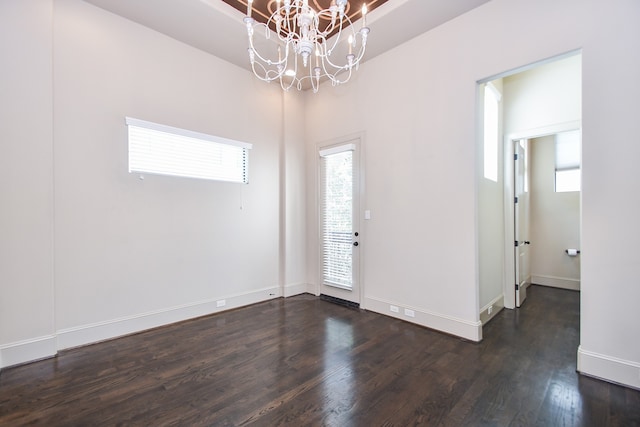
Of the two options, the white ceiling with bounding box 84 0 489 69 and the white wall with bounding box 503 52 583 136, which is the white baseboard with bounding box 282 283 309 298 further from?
the white wall with bounding box 503 52 583 136

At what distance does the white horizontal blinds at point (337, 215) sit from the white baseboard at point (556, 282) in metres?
3.97

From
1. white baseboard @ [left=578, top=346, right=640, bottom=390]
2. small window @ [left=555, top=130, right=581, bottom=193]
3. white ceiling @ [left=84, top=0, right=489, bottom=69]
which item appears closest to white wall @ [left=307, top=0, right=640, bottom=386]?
white baseboard @ [left=578, top=346, right=640, bottom=390]

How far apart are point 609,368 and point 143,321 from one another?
447 centimetres

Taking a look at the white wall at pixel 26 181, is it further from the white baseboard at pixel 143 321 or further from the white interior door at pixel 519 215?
the white interior door at pixel 519 215

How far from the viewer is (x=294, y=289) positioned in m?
4.81

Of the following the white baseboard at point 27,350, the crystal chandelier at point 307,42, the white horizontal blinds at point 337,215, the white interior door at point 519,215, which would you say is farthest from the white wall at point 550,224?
the white baseboard at point 27,350

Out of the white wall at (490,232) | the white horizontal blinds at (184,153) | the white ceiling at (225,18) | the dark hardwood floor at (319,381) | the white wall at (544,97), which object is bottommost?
the dark hardwood floor at (319,381)

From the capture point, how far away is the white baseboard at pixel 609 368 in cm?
219

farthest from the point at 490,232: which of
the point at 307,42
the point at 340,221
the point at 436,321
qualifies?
the point at 307,42

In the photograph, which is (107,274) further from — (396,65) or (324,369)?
(396,65)

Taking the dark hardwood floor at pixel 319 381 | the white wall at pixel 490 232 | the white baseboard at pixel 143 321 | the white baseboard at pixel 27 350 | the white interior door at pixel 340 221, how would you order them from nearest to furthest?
1. the dark hardwood floor at pixel 319 381
2. the white baseboard at pixel 27 350
3. the white baseboard at pixel 143 321
4. the white wall at pixel 490 232
5. the white interior door at pixel 340 221

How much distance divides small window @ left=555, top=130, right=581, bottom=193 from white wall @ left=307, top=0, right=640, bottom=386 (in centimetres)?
347

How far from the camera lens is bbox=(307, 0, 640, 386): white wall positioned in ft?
7.37

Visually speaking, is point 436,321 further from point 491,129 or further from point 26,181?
point 26,181
